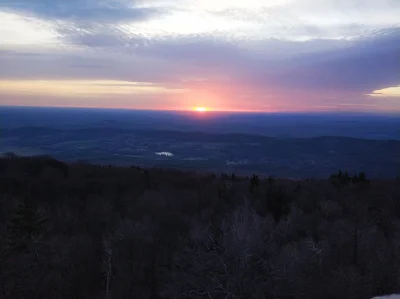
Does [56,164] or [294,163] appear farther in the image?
[294,163]

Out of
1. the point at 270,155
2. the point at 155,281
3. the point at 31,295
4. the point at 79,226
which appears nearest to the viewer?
the point at 31,295

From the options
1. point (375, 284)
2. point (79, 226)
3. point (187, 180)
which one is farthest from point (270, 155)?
point (375, 284)

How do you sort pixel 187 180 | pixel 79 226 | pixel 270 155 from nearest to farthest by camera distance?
1. pixel 79 226
2. pixel 187 180
3. pixel 270 155

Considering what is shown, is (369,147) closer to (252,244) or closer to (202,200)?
(202,200)

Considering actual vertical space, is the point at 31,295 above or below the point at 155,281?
above

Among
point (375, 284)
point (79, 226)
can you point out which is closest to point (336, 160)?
point (79, 226)

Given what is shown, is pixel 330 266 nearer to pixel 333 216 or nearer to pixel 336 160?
pixel 333 216
